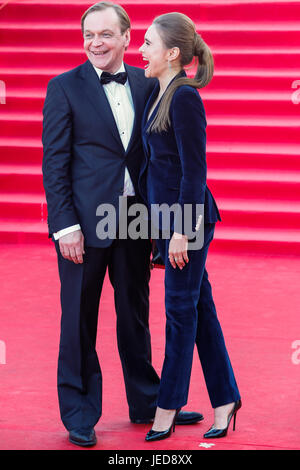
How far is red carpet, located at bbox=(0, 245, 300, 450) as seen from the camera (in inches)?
122

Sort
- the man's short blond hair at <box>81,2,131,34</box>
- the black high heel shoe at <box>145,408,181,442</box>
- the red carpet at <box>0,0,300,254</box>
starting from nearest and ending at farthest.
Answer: the man's short blond hair at <box>81,2,131,34</box> < the black high heel shoe at <box>145,408,181,442</box> < the red carpet at <box>0,0,300,254</box>

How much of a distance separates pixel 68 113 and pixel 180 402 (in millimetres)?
1080

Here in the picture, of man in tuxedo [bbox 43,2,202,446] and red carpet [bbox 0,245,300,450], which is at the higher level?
man in tuxedo [bbox 43,2,202,446]

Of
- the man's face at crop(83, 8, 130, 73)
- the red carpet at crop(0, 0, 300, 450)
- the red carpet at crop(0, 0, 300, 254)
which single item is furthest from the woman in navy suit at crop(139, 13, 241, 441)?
the red carpet at crop(0, 0, 300, 254)

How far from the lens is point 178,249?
9.45 feet

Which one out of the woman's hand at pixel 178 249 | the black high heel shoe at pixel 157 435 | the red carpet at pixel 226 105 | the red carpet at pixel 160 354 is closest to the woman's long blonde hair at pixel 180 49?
the woman's hand at pixel 178 249

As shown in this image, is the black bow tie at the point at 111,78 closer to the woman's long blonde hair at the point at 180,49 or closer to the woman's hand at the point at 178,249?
the woman's long blonde hair at the point at 180,49

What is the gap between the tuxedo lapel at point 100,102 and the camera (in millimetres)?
2945

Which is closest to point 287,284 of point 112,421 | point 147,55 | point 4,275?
point 4,275

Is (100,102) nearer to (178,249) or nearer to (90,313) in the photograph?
(178,249)

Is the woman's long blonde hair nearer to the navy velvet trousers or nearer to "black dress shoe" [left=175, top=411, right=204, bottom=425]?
the navy velvet trousers

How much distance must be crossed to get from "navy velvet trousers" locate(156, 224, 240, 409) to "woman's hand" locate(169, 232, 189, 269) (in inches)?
1.4

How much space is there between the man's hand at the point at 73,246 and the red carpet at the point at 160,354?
2.19ft

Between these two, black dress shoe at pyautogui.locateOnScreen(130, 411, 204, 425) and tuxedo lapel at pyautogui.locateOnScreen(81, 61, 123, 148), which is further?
black dress shoe at pyautogui.locateOnScreen(130, 411, 204, 425)
